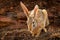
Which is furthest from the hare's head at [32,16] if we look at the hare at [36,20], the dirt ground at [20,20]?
the dirt ground at [20,20]

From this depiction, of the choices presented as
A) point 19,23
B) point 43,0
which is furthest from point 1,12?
point 43,0

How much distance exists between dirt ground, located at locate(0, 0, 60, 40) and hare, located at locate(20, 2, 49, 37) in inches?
8.2

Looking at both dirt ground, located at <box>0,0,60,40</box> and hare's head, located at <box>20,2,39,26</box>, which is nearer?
hare's head, located at <box>20,2,39,26</box>

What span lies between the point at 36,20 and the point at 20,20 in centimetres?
98

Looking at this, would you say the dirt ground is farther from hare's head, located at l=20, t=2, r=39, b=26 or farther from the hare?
hare's head, located at l=20, t=2, r=39, b=26

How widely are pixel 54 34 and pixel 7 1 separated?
Answer: 5.88 feet

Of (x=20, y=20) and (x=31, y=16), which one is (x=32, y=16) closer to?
(x=31, y=16)

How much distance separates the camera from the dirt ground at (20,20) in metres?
5.50

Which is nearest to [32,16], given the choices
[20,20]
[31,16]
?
[31,16]

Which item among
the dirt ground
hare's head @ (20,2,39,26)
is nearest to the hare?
hare's head @ (20,2,39,26)

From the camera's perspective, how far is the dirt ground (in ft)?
18.0

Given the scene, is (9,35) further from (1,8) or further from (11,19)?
(1,8)

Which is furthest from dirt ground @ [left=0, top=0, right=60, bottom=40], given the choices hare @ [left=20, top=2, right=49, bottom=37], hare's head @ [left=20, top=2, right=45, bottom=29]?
hare's head @ [left=20, top=2, right=45, bottom=29]

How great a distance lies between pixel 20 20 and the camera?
597cm
